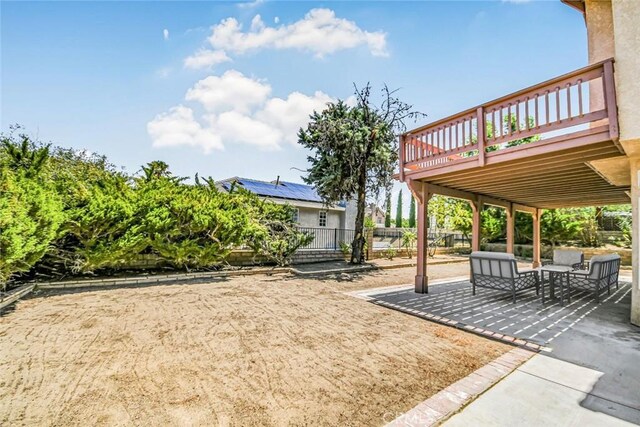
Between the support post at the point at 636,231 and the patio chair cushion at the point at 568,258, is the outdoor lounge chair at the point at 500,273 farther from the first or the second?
the patio chair cushion at the point at 568,258

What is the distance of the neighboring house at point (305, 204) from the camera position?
16828 millimetres

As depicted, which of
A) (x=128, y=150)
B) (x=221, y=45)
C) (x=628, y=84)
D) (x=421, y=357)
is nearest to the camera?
(x=421, y=357)

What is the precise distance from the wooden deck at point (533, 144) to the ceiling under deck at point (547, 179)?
0.05 ft

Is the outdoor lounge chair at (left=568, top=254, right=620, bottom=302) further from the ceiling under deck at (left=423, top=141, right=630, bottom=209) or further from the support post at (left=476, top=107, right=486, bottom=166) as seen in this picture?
the support post at (left=476, top=107, right=486, bottom=166)

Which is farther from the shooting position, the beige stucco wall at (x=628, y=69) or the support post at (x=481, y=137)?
the support post at (x=481, y=137)

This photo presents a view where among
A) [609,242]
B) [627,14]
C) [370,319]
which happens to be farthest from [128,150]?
[609,242]

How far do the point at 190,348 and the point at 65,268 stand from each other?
6314mm

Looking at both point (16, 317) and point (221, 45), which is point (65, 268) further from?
point (221, 45)

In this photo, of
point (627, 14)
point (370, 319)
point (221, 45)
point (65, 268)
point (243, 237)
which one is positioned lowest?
point (370, 319)

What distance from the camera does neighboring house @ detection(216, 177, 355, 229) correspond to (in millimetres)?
16828

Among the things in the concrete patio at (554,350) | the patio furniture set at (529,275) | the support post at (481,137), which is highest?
the support post at (481,137)

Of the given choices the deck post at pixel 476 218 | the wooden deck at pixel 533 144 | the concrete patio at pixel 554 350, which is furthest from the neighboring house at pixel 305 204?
the concrete patio at pixel 554 350

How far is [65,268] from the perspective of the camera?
757 cm

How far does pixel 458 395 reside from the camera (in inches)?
109
